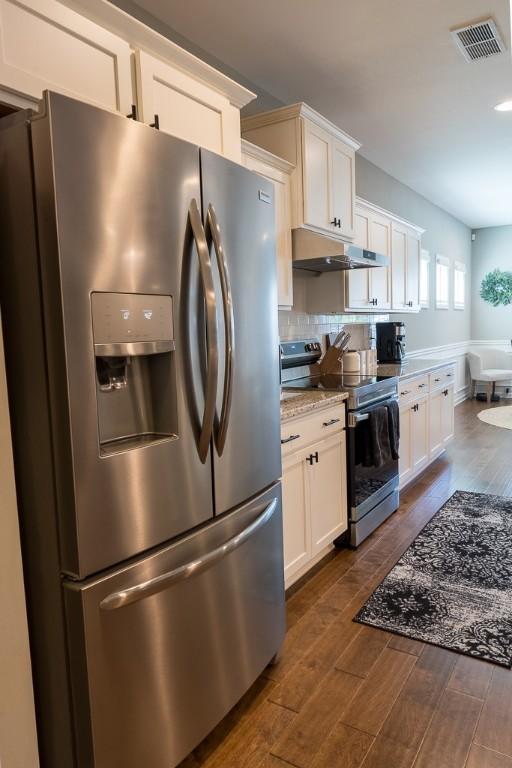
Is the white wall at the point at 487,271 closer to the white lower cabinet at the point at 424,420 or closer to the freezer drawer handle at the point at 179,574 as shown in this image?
the white lower cabinet at the point at 424,420

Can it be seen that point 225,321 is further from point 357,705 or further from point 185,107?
point 357,705

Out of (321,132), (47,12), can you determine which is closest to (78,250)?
(47,12)

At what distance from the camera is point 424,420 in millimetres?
4277

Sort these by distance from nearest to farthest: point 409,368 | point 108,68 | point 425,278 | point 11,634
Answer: point 11,634 < point 108,68 < point 409,368 < point 425,278

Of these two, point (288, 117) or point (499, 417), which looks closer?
point (499, 417)

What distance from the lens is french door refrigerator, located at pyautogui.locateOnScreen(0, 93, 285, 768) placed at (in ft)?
3.88

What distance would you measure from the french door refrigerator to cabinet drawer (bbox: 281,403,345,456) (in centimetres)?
67

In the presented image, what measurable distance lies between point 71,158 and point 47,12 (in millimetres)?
561

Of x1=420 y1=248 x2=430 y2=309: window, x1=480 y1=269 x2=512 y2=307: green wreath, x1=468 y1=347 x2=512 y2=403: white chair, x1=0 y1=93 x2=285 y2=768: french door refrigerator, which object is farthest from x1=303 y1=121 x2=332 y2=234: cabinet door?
x1=480 y1=269 x2=512 y2=307: green wreath

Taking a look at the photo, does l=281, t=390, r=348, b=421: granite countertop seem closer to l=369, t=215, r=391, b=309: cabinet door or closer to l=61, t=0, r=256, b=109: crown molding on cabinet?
l=61, t=0, r=256, b=109: crown molding on cabinet

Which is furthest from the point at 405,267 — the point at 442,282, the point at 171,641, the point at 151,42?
the point at 171,641

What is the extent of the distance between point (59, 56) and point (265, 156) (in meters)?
1.41

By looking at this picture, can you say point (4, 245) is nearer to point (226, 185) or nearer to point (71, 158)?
point (71, 158)

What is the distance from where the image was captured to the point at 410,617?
2.33 m
